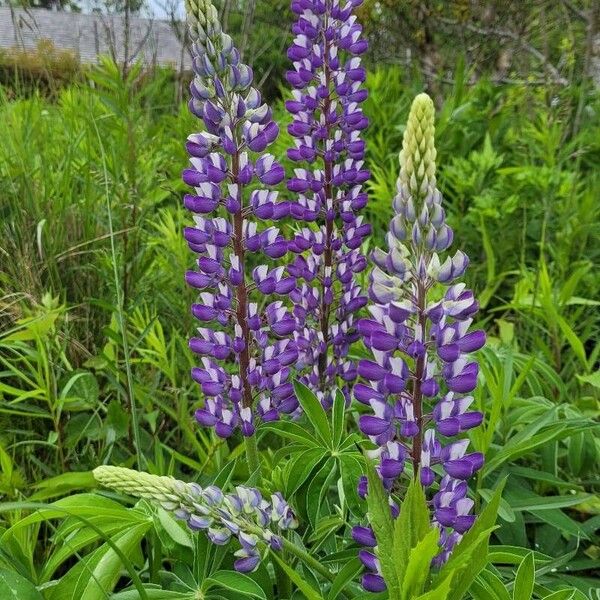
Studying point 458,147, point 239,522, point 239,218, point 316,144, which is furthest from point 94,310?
point 458,147

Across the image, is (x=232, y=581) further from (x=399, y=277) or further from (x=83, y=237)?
(x=83, y=237)

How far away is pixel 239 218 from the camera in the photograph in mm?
1395

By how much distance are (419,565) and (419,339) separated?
0.31 meters

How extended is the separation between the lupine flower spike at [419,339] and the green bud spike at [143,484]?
29 centimetres

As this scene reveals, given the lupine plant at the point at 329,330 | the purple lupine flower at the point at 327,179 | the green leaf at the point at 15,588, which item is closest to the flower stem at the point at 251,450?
the lupine plant at the point at 329,330

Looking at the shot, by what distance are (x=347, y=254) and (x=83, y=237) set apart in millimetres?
1416

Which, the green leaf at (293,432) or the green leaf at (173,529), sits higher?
the green leaf at (293,432)

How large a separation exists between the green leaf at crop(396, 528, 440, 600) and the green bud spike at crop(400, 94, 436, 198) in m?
0.46

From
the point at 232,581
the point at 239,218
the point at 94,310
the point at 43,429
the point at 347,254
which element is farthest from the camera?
the point at 94,310

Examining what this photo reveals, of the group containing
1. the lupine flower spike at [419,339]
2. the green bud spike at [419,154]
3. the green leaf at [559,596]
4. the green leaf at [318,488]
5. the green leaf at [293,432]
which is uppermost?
the green bud spike at [419,154]

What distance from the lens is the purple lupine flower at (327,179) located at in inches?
69.9

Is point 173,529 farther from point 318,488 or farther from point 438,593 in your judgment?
point 438,593

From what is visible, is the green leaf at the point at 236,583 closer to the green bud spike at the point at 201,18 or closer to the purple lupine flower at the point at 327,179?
the purple lupine flower at the point at 327,179

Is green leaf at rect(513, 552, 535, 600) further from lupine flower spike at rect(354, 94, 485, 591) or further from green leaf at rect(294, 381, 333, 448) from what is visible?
green leaf at rect(294, 381, 333, 448)
